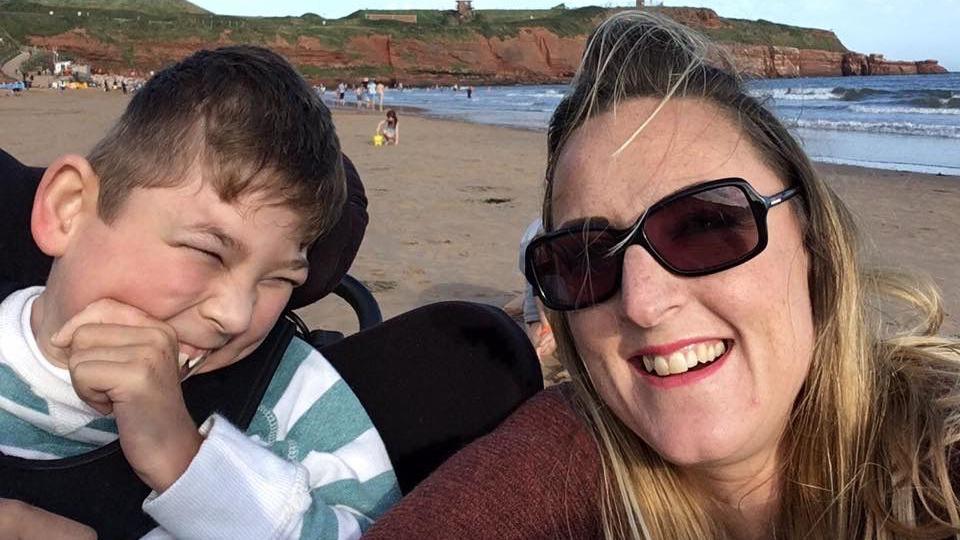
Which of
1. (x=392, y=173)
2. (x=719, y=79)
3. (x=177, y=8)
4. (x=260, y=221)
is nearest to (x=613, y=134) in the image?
(x=719, y=79)

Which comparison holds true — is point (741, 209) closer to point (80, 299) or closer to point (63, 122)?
point (80, 299)

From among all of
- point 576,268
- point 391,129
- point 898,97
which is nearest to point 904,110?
point 898,97

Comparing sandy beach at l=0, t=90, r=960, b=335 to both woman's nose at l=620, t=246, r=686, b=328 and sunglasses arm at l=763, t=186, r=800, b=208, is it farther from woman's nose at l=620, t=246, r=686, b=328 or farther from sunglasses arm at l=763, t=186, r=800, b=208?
woman's nose at l=620, t=246, r=686, b=328

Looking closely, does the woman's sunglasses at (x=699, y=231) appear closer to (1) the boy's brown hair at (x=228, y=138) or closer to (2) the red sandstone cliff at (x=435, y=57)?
(1) the boy's brown hair at (x=228, y=138)

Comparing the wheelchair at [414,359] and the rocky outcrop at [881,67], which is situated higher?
the rocky outcrop at [881,67]

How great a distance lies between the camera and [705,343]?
1.44 m

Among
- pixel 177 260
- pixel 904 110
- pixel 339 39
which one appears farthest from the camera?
pixel 339 39

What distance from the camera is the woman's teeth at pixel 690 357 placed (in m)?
1.44

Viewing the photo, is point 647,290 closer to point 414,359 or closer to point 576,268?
point 576,268

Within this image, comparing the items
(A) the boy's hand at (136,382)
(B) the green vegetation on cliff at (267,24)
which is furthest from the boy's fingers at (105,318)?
(B) the green vegetation on cliff at (267,24)

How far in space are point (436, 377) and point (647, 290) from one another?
2.14 feet

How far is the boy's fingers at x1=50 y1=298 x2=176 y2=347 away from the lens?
147cm

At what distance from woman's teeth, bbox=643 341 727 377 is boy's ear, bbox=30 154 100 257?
1.11m

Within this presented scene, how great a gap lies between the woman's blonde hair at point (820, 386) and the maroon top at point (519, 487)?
48mm
